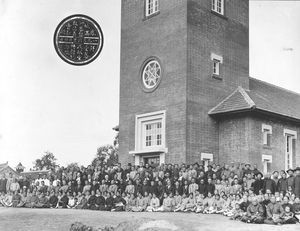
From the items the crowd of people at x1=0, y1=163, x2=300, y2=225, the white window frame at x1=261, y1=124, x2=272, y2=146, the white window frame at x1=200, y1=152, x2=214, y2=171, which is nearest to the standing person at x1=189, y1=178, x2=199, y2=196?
the crowd of people at x1=0, y1=163, x2=300, y2=225

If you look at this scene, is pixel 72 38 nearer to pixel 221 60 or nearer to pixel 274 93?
pixel 221 60

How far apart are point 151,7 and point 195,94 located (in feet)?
19.7

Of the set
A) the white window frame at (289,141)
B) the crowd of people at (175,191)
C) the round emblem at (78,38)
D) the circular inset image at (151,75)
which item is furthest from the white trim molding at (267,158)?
the round emblem at (78,38)

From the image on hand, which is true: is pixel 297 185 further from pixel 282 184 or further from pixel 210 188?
pixel 210 188

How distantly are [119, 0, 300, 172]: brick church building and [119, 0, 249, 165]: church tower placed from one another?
0.16 ft

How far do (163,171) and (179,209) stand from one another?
267 cm

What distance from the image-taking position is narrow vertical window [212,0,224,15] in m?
25.5

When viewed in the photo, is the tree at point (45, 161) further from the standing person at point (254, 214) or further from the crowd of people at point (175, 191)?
the standing person at point (254, 214)

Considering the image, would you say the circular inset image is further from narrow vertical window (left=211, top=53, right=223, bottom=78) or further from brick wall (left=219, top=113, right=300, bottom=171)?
brick wall (left=219, top=113, right=300, bottom=171)

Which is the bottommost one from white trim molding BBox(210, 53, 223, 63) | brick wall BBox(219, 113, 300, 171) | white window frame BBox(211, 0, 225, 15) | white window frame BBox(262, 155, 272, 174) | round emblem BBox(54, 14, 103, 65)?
white window frame BBox(262, 155, 272, 174)

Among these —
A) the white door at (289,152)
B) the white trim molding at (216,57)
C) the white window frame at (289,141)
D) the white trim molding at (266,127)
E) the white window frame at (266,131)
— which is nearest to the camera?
the white trim molding at (266,127)

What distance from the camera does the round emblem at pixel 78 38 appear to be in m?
17.1

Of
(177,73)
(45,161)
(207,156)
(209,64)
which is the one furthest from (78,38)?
(45,161)

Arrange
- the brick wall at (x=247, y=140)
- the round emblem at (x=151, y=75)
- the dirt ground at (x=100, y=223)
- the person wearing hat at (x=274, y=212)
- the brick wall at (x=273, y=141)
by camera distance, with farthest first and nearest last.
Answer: the round emblem at (x=151, y=75), the brick wall at (x=273, y=141), the brick wall at (x=247, y=140), the person wearing hat at (x=274, y=212), the dirt ground at (x=100, y=223)
